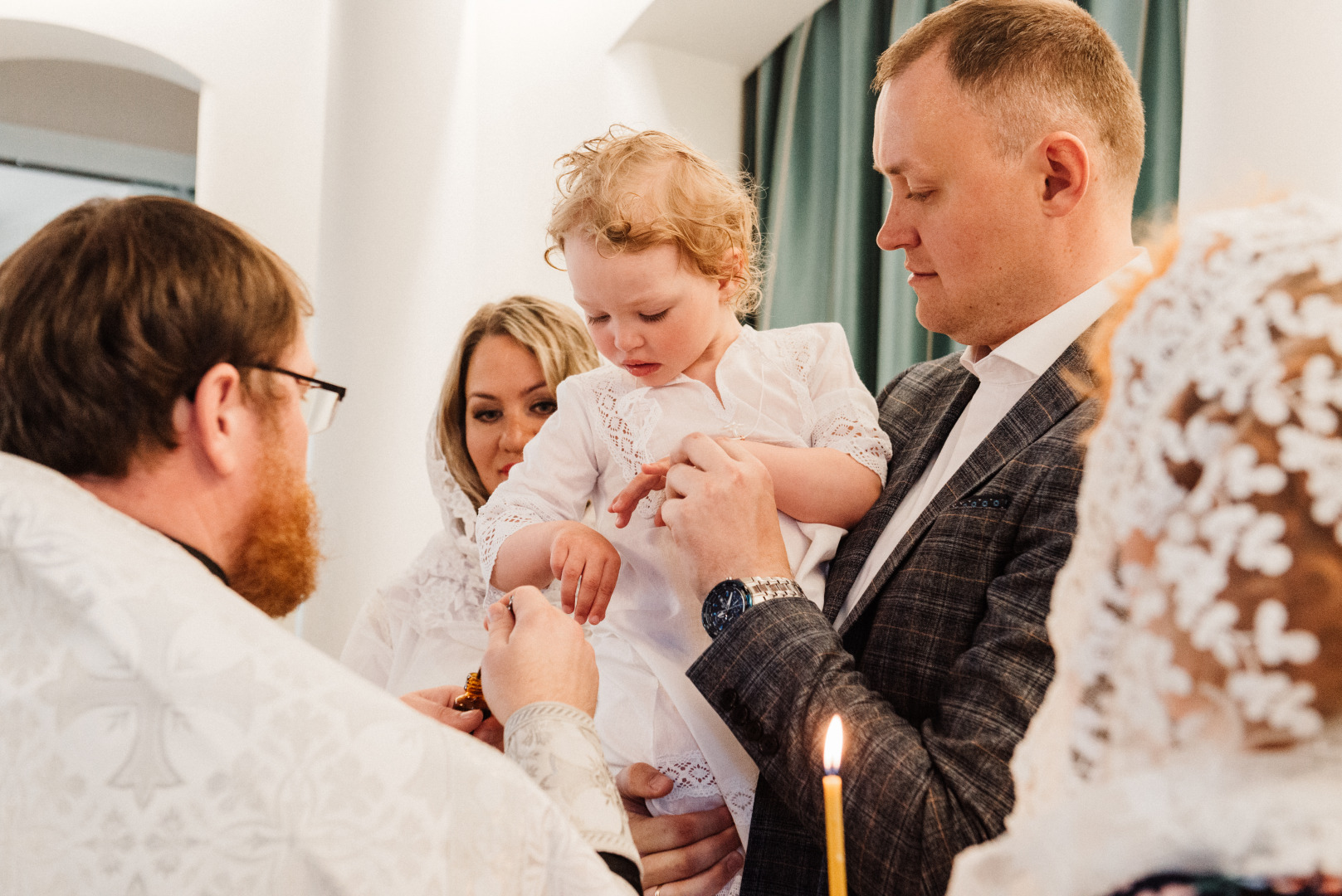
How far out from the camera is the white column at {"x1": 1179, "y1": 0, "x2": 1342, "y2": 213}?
65.8 inches

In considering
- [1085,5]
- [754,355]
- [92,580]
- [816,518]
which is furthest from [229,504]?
[1085,5]

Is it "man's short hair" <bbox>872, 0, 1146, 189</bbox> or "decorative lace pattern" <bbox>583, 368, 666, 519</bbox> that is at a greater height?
"man's short hair" <bbox>872, 0, 1146, 189</bbox>

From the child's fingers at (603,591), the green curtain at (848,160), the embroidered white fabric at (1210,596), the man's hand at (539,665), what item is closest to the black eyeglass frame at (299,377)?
the man's hand at (539,665)

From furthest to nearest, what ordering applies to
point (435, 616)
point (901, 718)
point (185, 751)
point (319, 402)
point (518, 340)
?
point (518, 340)
point (435, 616)
point (319, 402)
point (901, 718)
point (185, 751)

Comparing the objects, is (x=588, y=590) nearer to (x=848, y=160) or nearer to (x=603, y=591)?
(x=603, y=591)

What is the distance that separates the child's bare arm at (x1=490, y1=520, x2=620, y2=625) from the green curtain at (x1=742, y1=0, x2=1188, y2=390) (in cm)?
185

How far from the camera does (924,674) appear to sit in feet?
4.75

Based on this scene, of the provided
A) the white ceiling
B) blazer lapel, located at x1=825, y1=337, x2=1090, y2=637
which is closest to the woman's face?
blazer lapel, located at x1=825, y1=337, x2=1090, y2=637

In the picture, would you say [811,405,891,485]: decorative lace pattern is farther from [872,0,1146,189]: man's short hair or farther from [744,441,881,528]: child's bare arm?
[872,0,1146,189]: man's short hair

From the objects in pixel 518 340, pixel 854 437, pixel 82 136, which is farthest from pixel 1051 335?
pixel 82 136

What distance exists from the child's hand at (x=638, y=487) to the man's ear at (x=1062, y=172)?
74cm

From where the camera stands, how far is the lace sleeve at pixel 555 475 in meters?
1.99

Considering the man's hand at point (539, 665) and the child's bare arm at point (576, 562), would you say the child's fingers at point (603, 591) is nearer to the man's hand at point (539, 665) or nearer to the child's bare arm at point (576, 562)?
the child's bare arm at point (576, 562)

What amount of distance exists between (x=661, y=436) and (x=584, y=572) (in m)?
0.35
